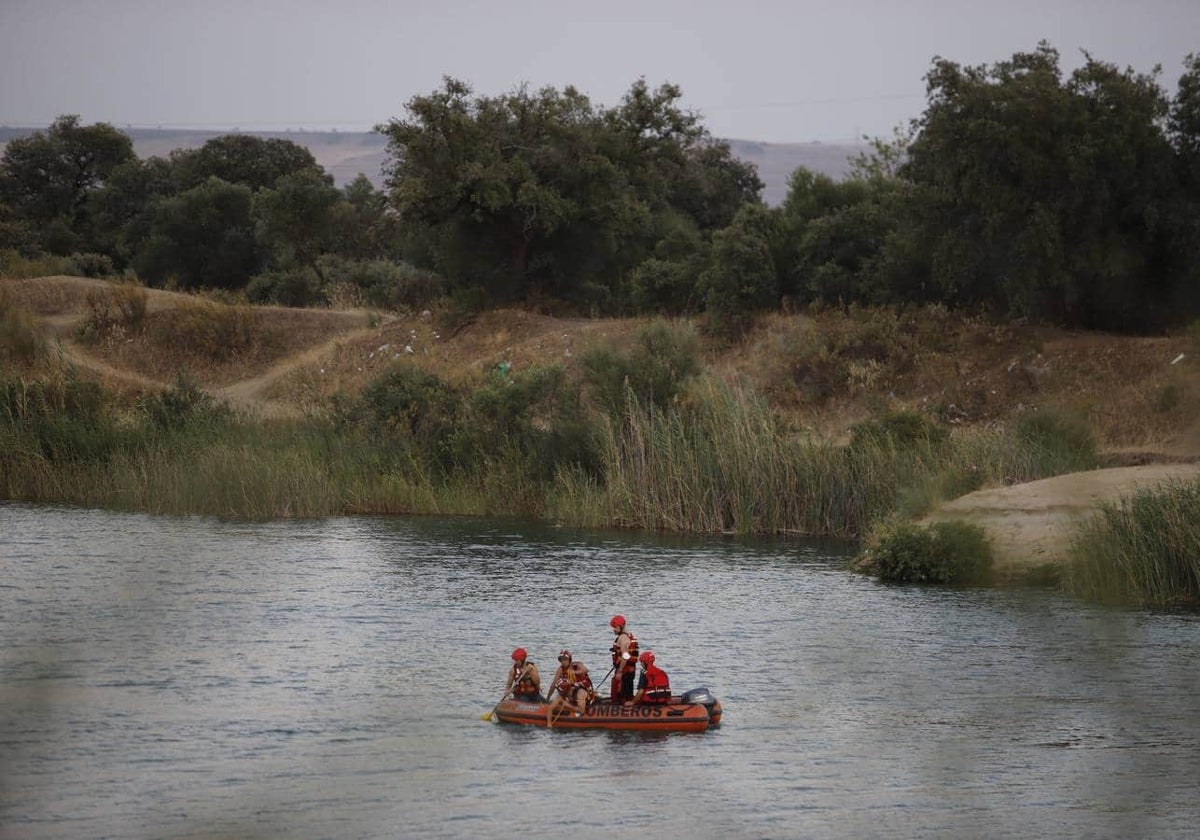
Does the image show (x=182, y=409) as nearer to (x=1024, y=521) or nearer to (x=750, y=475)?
(x=750, y=475)

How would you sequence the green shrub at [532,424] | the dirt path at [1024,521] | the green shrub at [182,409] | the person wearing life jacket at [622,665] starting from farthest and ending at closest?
the green shrub at [182,409] < the green shrub at [532,424] < the dirt path at [1024,521] < the person wearing life jacket at [622,665]

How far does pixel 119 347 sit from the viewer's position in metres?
63.7

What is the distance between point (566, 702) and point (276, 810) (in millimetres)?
15195

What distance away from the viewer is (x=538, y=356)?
196ft

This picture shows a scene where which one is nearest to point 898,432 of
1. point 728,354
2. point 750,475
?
point 750,475

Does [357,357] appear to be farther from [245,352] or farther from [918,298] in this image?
[918,298]

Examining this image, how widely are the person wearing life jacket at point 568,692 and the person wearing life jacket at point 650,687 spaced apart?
0.64 meters

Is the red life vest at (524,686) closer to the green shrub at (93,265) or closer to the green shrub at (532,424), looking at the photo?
the green shrub at (532,424)

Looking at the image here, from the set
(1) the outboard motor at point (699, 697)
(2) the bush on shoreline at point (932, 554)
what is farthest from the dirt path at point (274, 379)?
(1) the outboard motor at point (699, 697)

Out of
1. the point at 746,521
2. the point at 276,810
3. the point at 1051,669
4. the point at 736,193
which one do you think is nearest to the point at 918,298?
the point at 746,521

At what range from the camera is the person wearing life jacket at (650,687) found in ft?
66.9

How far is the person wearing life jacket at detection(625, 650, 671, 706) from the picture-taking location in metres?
20.4

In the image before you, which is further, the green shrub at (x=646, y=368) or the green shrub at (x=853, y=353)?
the green shrub at (x=853, y=353)

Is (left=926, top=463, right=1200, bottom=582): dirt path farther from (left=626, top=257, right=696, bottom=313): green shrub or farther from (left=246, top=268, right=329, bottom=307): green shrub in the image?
(left=246, top=268, right=329, bottom=307): green shrub
